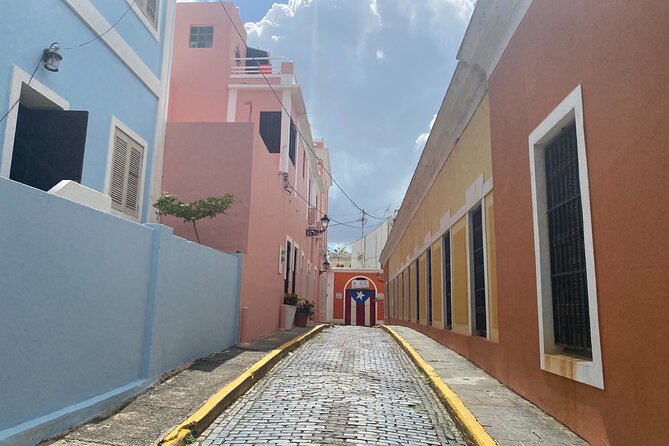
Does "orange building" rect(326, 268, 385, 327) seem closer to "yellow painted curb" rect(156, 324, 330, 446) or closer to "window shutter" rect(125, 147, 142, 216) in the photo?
Result: "yellow painted curb" rect(156, 324, 330, 446)

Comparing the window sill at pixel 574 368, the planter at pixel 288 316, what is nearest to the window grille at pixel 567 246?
the window sill at pixel 574 368

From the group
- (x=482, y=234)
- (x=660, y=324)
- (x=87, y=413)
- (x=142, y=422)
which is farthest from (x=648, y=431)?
(x=482, y=234)

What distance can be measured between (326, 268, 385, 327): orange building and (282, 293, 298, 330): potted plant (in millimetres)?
22401

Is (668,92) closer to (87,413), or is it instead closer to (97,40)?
(87,413)

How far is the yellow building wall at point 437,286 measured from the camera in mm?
12180

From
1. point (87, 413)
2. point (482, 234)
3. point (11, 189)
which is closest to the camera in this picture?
point (11, 189)

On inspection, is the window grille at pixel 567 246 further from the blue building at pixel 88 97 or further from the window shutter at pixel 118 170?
the window shutter at pixel 118 170

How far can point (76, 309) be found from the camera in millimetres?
4719

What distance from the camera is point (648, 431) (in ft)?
11.0

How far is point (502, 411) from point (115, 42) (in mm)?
6998

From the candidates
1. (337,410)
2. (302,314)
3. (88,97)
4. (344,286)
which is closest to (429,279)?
(302,314)

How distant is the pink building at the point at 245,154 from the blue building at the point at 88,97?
1300 mm

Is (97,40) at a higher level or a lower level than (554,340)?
higher

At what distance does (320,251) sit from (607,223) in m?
26.6
